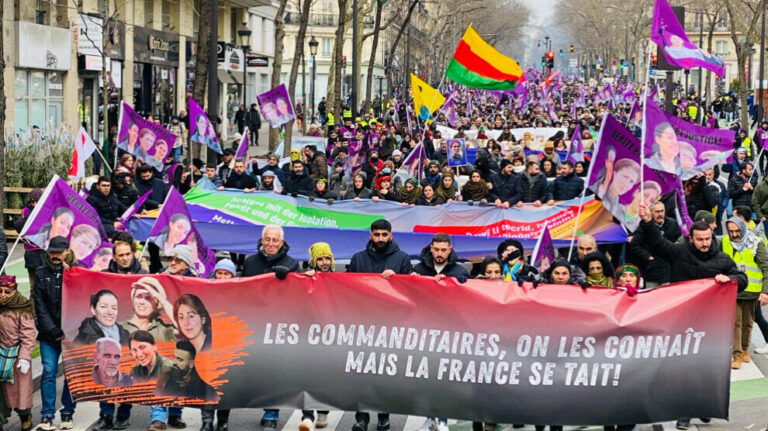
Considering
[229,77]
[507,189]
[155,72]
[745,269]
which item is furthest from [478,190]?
[229,77]

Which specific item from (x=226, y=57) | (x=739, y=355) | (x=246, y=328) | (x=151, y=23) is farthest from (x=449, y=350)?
(x=226, y=57)

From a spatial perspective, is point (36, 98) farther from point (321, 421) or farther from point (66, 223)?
point (321, 421)

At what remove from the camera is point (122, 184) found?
15984 mm

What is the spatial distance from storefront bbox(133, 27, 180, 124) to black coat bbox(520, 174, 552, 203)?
23.1 m

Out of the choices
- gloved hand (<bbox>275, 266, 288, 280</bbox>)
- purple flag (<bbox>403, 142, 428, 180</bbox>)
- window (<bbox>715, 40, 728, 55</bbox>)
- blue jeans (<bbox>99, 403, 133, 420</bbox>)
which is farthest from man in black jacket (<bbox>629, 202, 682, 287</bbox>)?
window (<bbox>715, 40, 728, 55</bbox>)

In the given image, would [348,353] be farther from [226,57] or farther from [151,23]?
[226,57]

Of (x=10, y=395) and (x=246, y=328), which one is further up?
(x=246, y=328)

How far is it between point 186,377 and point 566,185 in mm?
8708

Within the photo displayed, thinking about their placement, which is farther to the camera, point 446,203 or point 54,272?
point 446,203

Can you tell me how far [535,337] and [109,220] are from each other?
25.1 ft

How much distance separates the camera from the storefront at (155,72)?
129 feet

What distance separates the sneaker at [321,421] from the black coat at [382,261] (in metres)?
1.09

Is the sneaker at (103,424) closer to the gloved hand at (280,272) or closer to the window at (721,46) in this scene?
the gloved hand at (280,272)

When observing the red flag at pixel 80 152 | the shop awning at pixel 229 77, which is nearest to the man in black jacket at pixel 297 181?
the red flag at pixel 80 152
